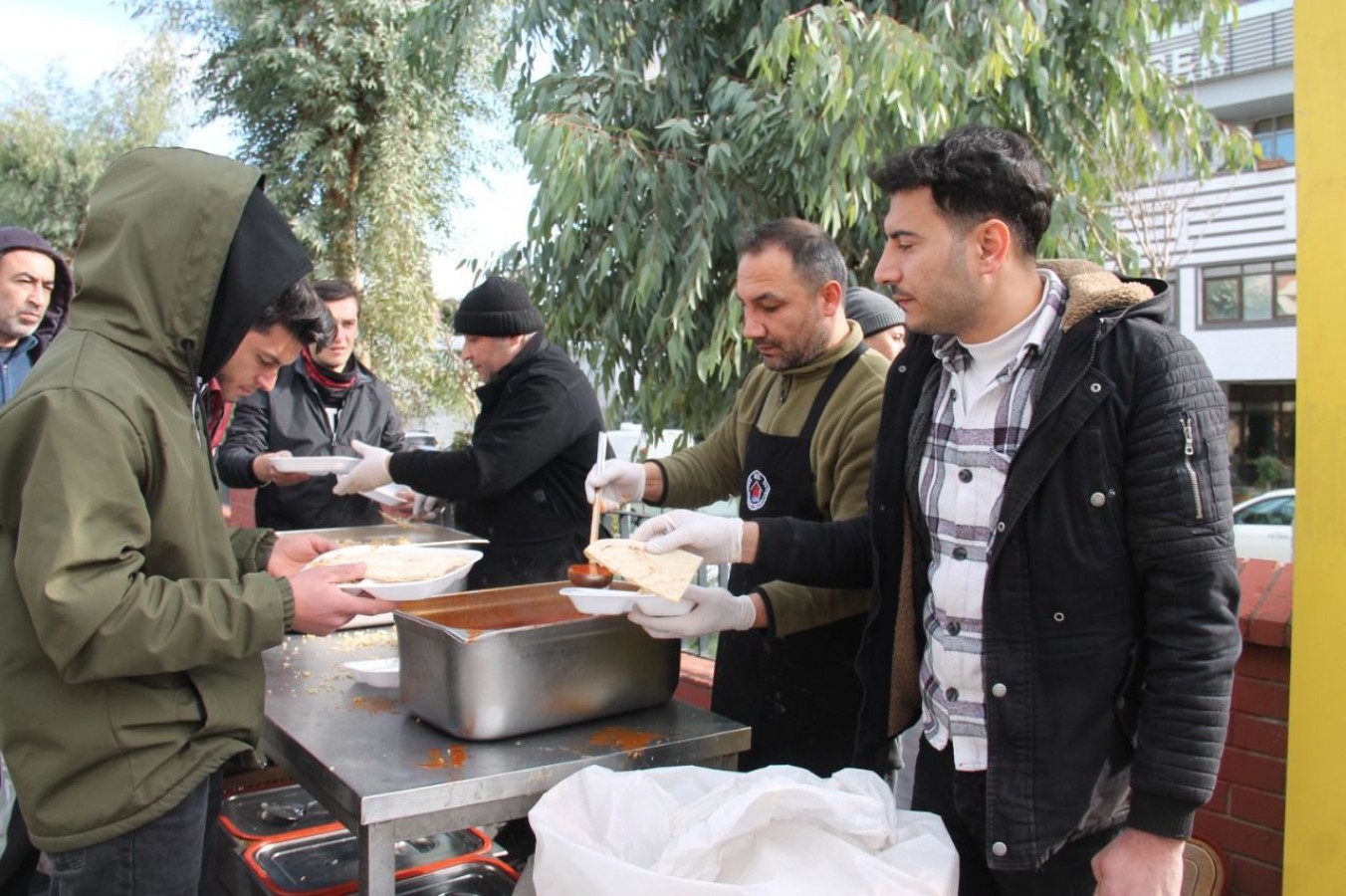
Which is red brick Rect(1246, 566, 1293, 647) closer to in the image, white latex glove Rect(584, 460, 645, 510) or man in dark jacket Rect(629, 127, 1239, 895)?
man in dark jacket Rect(629, 127, 1239, 895)

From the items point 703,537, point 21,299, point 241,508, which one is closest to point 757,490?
point 703,537

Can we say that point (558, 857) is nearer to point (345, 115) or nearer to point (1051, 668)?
point (1051, 668)

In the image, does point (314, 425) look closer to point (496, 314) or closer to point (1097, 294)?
point (496, 314)

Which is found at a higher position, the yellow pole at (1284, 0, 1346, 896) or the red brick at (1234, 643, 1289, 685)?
the yellow pole at (1284, 0, 1346, 896)

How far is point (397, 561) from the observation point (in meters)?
2.01

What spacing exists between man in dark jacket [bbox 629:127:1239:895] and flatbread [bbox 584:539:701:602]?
38 cm

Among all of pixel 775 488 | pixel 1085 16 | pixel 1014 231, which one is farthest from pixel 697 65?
pixel 1014 231

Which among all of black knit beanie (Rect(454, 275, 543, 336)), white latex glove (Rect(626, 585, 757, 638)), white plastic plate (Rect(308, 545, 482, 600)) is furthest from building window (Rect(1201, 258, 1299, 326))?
white plastic plate (Rect(308, 545, 482, 600))

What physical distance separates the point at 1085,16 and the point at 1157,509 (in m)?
4.17

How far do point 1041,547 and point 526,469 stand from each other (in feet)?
6.24

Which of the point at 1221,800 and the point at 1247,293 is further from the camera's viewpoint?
the point at 1247,293

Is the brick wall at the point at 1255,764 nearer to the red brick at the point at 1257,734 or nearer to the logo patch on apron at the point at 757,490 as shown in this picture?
the red brick at the point at 1257,734

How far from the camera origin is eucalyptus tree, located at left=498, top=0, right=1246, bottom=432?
4.23 meters

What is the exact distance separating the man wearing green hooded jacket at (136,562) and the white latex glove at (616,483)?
0.90 m
